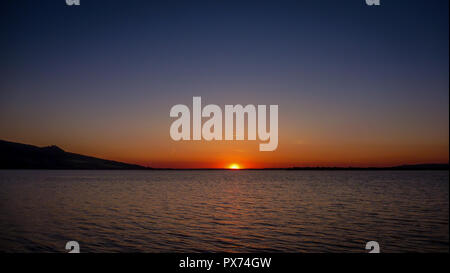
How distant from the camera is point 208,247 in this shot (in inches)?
739

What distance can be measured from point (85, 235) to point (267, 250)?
38.6ft

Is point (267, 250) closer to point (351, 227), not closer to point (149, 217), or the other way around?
point (351, 227)

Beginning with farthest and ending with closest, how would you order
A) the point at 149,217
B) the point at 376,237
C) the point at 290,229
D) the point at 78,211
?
the point at 78,211, the point at 149,217, the point at 290,229, the point at 376,237

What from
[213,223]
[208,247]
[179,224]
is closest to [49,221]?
[179,224]

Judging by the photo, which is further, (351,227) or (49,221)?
A: (49,221)

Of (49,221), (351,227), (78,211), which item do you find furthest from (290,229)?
(78,211)

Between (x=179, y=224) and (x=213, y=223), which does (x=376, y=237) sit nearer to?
(x=213, y=223)
